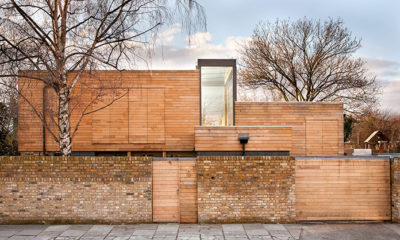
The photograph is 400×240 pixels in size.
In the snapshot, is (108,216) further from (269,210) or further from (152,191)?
(269,210)

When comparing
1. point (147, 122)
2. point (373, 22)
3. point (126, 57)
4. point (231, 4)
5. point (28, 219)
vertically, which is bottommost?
point (28, 219)

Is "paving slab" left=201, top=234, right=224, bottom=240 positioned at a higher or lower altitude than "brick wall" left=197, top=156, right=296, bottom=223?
lower

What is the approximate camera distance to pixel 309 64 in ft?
68.6

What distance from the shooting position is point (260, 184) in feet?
25.0

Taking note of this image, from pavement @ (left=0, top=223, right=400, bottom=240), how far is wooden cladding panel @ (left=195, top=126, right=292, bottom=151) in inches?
181

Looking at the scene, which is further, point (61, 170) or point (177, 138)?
point (177, 138)

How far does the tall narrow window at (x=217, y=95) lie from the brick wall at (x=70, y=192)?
7.31 m

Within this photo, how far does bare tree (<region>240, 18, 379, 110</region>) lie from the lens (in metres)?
20.1

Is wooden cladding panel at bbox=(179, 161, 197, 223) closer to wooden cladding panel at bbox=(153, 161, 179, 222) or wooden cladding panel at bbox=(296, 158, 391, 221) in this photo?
wooden cladding panel at bbox=(153, 161, 179, 222)

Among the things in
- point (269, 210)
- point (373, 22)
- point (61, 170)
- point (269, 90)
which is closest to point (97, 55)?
point (61, 170)

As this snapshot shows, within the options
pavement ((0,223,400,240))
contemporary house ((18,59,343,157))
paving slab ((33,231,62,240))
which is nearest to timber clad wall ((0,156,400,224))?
pavement ((0,223,400,240))

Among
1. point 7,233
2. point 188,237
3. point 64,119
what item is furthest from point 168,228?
point 64,119

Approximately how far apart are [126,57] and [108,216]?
15.3ft

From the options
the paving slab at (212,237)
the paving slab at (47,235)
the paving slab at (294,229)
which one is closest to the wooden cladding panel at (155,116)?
the paving slab at (47,235)
